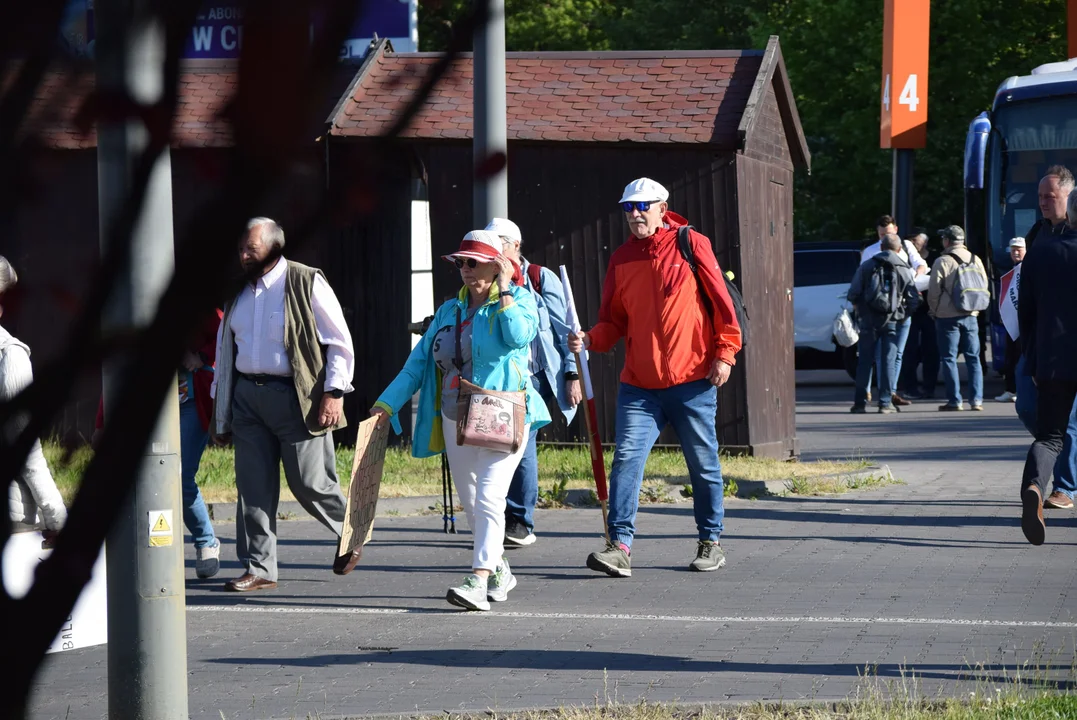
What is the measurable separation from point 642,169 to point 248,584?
5.89 metres

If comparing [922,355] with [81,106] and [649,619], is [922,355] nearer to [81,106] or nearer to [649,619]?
[649,619]

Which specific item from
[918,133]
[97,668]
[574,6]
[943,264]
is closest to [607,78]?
[943,264]

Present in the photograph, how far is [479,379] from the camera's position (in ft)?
23.3

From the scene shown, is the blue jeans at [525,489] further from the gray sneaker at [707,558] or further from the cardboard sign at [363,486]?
the cardboard sign at [363,486]

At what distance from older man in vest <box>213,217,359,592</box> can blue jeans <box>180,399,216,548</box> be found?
335 mm

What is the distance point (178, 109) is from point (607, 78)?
454 inches

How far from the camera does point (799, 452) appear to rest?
44.2ft

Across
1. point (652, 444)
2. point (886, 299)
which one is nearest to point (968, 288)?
point (886, 299)

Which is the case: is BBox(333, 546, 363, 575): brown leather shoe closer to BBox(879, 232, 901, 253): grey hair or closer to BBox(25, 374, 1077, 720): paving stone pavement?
BBox(25, 374, 1077, 720): paving stone pavement

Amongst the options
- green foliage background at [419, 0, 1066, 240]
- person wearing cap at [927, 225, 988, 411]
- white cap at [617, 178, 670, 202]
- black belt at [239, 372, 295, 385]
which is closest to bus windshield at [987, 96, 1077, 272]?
person wearing cap at [927, 225, 988, 411]

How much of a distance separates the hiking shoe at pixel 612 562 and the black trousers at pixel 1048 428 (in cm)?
198

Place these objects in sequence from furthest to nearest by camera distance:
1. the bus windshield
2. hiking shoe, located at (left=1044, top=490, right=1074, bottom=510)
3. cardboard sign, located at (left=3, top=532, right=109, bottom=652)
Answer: the bus windshield, hiking shoe, located at (left=1044, top=490, right=1074, bottom=510), cardboard sign, located at (left=3, top=532, right=109, bottom=652)

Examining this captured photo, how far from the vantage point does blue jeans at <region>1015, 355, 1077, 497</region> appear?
9.41m

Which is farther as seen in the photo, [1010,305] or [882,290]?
[882,290]
